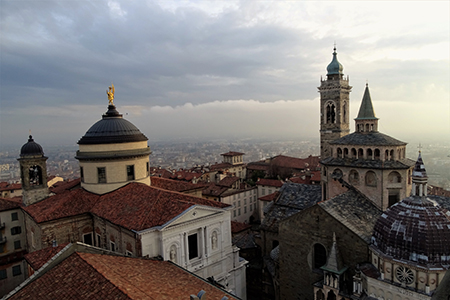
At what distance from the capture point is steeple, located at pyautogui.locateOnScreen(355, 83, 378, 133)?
26.9 m

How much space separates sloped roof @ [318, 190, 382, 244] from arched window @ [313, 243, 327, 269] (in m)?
2.54

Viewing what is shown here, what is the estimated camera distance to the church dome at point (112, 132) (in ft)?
80.8

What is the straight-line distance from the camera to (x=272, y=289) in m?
25.6

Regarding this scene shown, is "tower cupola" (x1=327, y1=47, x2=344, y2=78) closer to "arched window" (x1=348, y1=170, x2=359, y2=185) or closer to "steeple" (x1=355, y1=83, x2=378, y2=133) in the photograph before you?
"steeple" (x1=355, y1=83, x2=378, y2=133)

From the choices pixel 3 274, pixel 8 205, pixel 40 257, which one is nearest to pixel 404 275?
pixel 40 257

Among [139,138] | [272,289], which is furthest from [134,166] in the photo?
[272,289]

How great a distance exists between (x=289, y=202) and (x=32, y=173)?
24044 mm

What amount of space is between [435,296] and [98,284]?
11.6 meters

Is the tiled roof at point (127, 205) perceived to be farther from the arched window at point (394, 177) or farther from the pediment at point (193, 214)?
the arched window at point (394, 177)

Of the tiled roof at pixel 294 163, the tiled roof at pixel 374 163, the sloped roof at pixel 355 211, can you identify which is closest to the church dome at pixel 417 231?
the sloped roof at pixel 355 211

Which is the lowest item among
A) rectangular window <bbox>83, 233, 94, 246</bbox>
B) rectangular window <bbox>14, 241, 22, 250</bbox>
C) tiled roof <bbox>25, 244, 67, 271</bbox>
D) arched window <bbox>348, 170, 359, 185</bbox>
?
rectangular window <bbox>14, 241, 22, 250</bbox>

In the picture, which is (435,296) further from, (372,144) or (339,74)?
(339,74)

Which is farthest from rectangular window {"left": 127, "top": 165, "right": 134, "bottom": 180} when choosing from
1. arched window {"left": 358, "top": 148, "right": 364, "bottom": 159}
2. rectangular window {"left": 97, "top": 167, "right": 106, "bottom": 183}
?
arched window {"left": 358, "top": 148, "right": 364, "bottom": 159}

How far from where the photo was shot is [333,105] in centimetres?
4634
